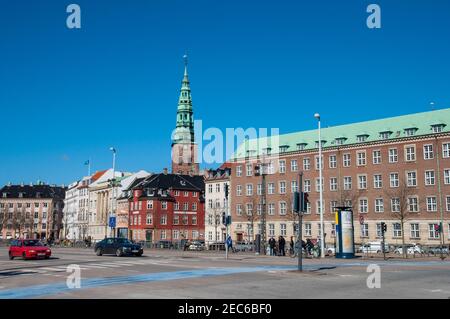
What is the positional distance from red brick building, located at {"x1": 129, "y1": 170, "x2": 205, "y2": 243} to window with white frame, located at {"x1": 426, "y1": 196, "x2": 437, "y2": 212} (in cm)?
4791

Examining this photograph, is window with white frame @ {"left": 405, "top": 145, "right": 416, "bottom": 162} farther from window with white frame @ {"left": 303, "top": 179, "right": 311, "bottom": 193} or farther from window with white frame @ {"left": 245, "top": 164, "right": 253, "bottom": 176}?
window with white frame @ {"left": 245, "top": 164, "right": 253, "bottom": 176}

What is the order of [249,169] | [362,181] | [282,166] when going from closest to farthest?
1. [362,181]
2. [282,166]
3. [249,169]

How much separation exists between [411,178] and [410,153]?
3.23m

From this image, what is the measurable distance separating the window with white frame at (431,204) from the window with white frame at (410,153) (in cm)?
547

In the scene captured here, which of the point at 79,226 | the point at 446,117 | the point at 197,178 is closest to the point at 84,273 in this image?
the point at 446,117

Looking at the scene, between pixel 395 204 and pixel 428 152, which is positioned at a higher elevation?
pixel 428 152

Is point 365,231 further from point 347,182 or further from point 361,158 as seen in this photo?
point 361,158

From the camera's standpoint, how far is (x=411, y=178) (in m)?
63.4

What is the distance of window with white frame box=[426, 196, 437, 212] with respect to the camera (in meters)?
60.4

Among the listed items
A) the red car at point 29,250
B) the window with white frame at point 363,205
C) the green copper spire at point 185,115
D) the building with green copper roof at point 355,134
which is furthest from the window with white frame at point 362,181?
the green copper spire at point 185,115

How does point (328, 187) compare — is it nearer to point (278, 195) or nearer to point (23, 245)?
point (278, 195)

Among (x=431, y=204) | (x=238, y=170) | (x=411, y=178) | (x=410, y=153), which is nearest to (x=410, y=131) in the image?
(x=410, y=153)

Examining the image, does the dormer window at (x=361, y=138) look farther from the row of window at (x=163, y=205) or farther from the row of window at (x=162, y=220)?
the row of window at (x=162, y=220)

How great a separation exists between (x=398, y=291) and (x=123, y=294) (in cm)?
832
